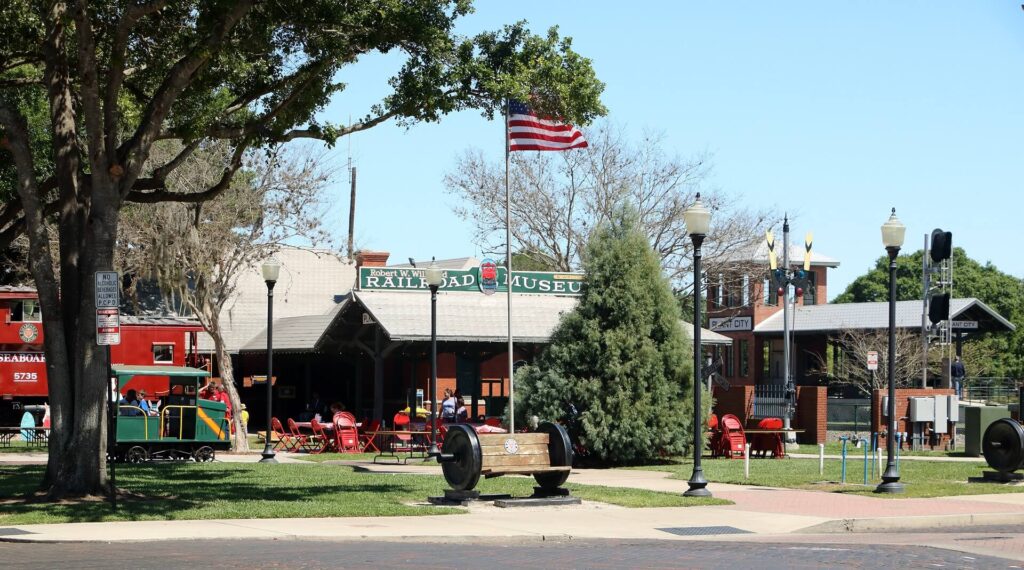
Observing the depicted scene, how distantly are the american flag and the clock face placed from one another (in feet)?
61.7

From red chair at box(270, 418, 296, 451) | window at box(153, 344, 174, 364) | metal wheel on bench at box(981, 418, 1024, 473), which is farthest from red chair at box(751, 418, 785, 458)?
window at box(153, 344, 174, 364)

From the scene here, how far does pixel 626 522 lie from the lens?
1661cm

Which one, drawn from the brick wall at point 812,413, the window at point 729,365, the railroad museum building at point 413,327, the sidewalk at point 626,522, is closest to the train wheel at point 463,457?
the sidewalk at point 626,522

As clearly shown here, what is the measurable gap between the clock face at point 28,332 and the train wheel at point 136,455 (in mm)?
11123

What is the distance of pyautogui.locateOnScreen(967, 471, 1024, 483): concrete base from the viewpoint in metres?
23.2

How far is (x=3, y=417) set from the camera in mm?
37625

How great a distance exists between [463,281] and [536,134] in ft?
42.5

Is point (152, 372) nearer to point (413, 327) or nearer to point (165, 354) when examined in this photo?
point (413, 327)

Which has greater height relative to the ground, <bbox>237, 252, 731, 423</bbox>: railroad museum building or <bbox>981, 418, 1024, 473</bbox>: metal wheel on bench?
<bbox>237, 252, 731, 423</bbox>: railroad museum building

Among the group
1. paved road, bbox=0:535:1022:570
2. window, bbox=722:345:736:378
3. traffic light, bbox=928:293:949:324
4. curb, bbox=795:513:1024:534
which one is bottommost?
curb, bbox=795:513:1024:534

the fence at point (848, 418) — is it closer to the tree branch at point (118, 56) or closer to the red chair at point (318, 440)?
the red chair at point (318, 440)

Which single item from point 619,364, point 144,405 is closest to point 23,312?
point 144,405

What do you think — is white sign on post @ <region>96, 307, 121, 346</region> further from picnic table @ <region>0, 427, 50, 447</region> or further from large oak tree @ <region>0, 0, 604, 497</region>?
picnic table @ <region>0, 427, 50, 447</region>

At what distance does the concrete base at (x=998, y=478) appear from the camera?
76.1ft
